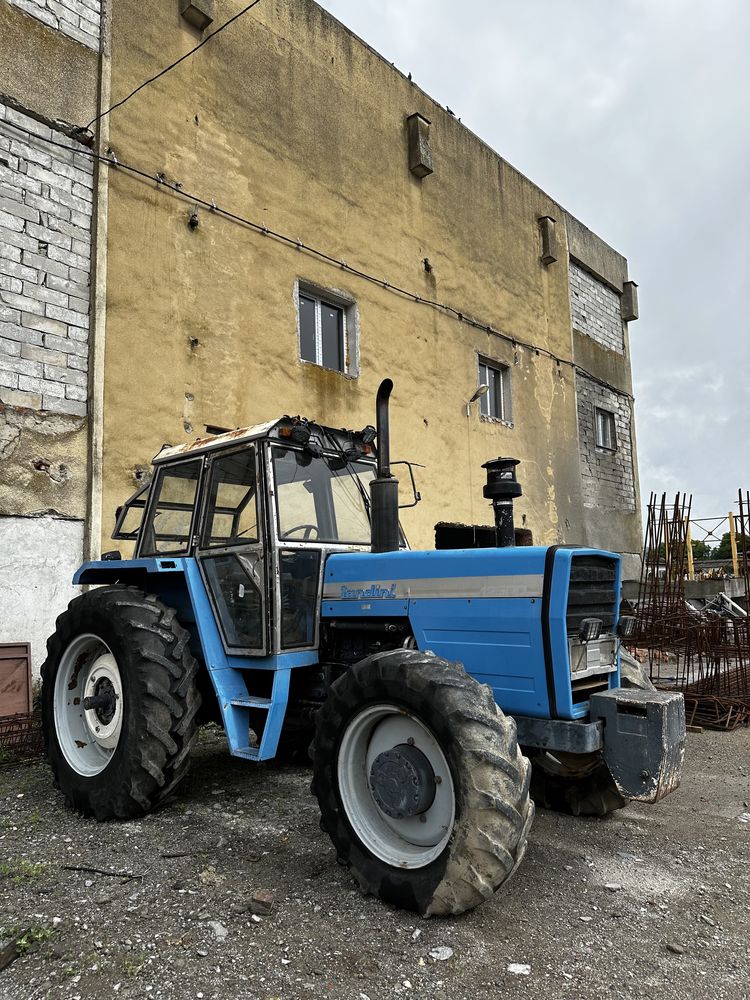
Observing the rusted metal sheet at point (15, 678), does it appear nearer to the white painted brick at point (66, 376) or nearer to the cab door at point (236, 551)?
the white painted brick at point (66, 376)

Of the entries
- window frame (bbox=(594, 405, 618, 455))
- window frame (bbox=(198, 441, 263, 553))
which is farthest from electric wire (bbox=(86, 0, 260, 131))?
window frame (bbox=(594, 405, 618, 455))

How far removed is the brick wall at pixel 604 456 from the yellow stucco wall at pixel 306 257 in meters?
1.05

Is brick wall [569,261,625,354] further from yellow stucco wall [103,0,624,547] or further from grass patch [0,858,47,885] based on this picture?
grass patch [0,858,47,885]

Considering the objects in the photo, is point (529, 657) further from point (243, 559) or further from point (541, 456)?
point (541, 456)

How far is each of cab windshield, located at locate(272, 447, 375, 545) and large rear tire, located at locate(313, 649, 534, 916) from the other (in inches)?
47.8

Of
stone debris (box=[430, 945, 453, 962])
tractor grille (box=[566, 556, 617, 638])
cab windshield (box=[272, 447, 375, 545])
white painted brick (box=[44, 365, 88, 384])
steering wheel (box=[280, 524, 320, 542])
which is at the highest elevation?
white painted brick (box=[44, 365, 88, 384])

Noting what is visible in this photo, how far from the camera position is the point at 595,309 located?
53.5 feet

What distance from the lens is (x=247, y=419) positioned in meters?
8.69

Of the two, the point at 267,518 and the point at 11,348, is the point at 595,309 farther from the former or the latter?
the point at 267,518

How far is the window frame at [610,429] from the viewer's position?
1584 centimetres

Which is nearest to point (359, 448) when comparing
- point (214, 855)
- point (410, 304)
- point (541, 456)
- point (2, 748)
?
point (214, 855)

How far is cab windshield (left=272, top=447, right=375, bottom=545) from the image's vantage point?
4.20 metres

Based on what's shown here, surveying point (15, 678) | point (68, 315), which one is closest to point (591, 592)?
point (15, 678)

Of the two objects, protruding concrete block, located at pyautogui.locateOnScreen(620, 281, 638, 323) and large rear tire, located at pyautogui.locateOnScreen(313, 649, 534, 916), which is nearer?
large rear tire, located at pyautogui.locateOnScreen(313, 649, 534, 916)
